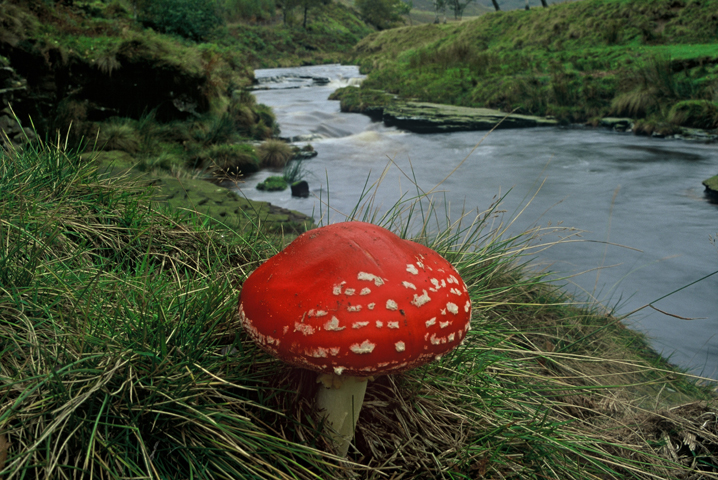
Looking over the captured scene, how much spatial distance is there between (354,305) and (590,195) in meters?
6.00

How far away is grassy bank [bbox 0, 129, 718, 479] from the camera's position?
3.91 ft

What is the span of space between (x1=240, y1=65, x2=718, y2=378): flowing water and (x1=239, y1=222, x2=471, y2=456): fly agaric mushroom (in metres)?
1.03

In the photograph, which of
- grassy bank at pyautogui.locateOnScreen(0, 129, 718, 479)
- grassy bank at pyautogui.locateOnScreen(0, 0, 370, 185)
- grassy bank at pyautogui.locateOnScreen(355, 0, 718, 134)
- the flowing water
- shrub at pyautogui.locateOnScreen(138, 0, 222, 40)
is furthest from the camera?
shrub at pyautogui.locateOnScreen(138, 0, 222, 40)

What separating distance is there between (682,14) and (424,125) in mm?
7719

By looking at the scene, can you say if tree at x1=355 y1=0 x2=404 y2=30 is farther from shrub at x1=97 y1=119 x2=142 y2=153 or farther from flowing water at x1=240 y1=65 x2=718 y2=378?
shrub at x1=97 y1=119 x2=142 y2=153

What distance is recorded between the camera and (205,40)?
1101cm

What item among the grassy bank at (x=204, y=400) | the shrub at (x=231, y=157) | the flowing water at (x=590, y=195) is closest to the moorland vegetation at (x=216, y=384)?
the grassy bank at (x=204, y=400)

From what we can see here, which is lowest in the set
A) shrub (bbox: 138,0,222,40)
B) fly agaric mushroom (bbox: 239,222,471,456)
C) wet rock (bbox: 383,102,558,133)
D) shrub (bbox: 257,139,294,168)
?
shrub (bbox: 257,139,294,168)

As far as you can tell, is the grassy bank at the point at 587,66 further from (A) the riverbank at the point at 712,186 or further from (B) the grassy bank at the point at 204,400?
(B) the grassy bank at the point at 204,400

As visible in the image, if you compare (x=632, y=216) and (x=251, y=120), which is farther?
(x=251, y=120)

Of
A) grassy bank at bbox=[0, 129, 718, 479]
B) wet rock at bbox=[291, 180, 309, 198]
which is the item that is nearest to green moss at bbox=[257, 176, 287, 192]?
wet rock at bbox=[291, 180, 309, 198]

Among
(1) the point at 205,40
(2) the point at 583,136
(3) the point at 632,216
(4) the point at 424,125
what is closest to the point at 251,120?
(1) the point at 205,40

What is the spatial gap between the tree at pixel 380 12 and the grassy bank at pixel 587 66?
3340 centimetres

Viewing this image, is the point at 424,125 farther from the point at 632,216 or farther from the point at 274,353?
the point at 274,353
